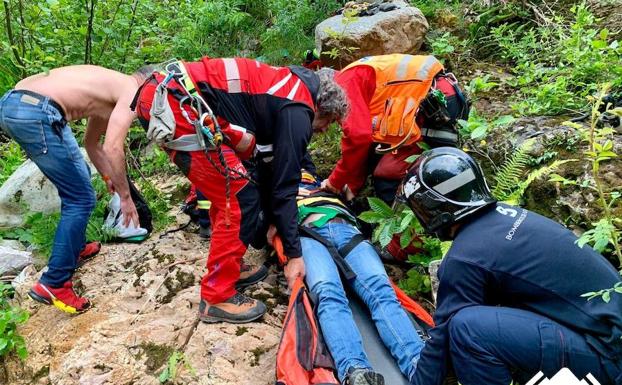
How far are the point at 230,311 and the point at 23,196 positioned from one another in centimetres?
306

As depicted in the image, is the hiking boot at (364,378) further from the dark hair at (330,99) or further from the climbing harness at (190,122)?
the dark hair at (330,99)

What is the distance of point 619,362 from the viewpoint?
200cm

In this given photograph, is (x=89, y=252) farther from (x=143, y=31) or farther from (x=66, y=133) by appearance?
(x=143, y=31)

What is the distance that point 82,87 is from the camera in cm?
341

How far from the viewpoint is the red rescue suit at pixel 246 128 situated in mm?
2900

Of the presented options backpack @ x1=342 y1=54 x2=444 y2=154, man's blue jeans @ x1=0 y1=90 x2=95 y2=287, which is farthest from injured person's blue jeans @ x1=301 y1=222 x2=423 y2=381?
man's blue jeans @ x1=0 y1=90 x2=95 y2=287

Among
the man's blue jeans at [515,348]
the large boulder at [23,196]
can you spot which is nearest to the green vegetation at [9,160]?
the large boulder at [23,196]

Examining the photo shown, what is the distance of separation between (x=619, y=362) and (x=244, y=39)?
270 inches

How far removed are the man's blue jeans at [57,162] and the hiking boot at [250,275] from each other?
1.26 metres

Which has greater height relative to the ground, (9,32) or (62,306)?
(9,32)

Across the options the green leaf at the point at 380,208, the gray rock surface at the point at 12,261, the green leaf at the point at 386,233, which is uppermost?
the green leaf at the point at 380,208

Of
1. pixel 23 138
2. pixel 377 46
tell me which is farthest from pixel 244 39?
pixel 23 138

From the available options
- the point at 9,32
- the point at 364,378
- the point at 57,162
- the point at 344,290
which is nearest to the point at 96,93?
the point at 57,162

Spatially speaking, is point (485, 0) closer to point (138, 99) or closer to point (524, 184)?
point (524, 184)
